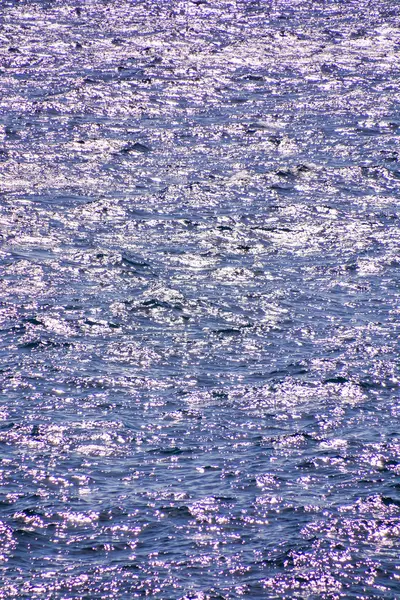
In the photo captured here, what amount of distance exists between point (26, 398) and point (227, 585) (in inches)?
486

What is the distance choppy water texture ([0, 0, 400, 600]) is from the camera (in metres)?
31.7

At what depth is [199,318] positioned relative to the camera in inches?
1779

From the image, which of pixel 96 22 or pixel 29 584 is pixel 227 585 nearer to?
pixel 29 584

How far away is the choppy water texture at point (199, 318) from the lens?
31719mm

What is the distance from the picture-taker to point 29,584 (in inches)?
1176

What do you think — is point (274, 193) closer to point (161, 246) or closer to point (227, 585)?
point (161, 246)

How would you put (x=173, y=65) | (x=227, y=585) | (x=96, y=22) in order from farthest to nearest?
(x=96, y=22) → (x=173, y=65) → (x=227, y=585)

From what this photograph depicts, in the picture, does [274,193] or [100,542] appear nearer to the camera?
[100,542]

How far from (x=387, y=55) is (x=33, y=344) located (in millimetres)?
45573

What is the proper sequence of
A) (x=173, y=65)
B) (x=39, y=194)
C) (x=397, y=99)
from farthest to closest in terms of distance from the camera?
1. (x=173, y=65)
2. (x=397, y=99)
3. (x=39, y=194)

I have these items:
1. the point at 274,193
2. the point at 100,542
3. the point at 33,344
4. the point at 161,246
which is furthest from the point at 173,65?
the point at 100,542

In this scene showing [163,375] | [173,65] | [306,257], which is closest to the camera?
[163,375]

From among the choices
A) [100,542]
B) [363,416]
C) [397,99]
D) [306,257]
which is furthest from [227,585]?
[397,99]

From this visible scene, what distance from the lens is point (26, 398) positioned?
3919 cm
